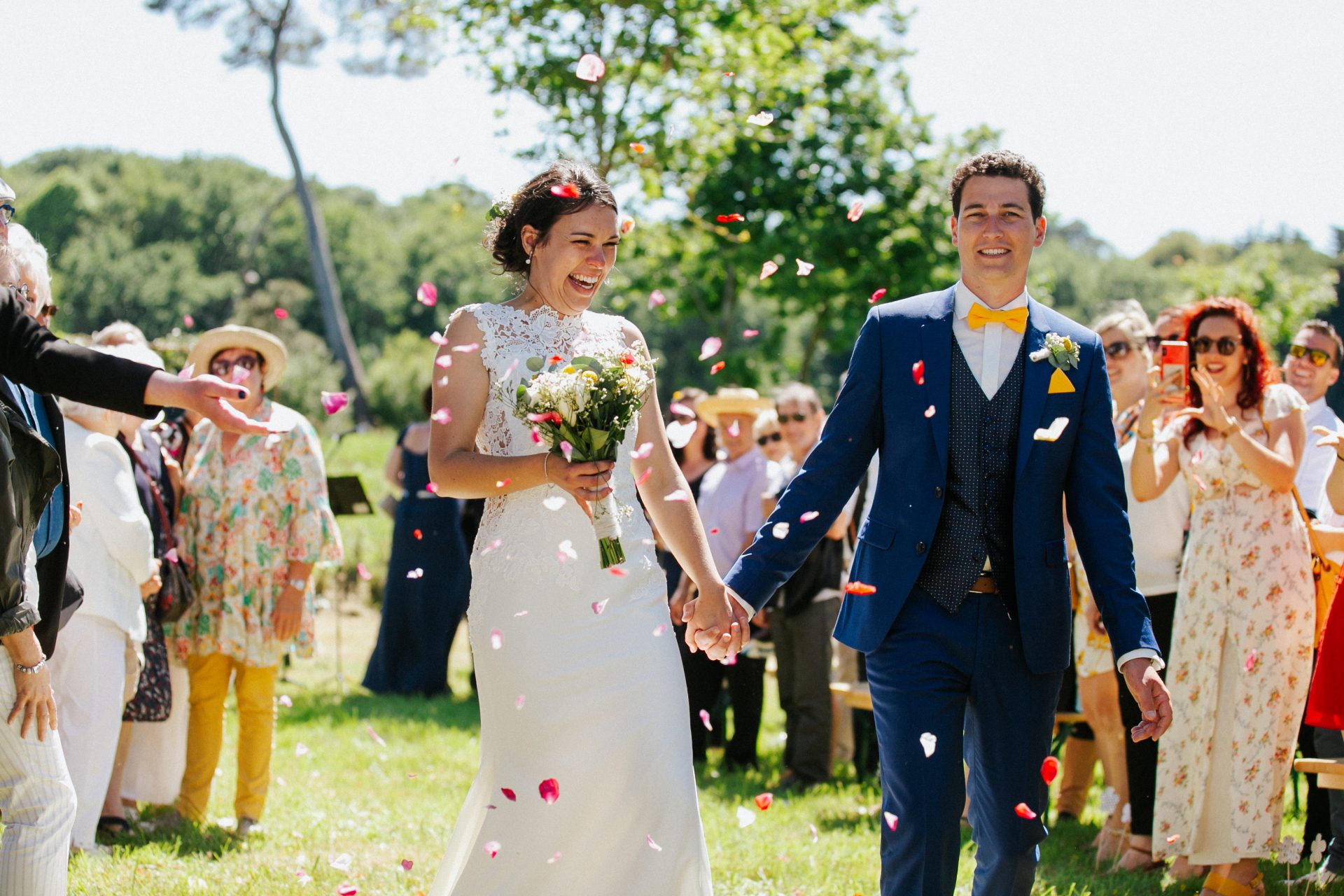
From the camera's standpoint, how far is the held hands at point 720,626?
149 inches

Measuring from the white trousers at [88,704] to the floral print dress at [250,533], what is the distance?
691mm

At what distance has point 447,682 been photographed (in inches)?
446

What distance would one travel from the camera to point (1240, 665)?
5.32 metres

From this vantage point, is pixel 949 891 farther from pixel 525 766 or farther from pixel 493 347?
pixel 493 347

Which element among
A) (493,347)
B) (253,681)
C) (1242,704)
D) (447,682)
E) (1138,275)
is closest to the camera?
(493,347)

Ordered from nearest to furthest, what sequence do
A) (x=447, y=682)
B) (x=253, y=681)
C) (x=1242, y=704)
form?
(x=1242, y=704), (x=253, y=681), (x=447, y=682)

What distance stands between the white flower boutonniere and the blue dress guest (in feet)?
26.4

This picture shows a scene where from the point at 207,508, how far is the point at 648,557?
3.31m

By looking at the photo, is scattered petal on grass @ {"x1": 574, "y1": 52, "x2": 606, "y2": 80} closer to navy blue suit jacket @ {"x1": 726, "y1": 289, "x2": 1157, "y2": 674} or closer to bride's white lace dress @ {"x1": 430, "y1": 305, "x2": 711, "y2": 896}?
bride's white lace dress @ {"x1": 430, "y1": 305, "x2": 711, "y2": 896}

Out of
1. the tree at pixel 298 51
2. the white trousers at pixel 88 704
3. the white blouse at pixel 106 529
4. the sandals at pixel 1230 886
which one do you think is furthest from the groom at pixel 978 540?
the tree at pixel 298 51

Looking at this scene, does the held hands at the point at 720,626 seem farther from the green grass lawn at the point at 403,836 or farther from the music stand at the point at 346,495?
the music stand at the point at 346,495

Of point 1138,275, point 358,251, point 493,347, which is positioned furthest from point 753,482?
point 1138,275

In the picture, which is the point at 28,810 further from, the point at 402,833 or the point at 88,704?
the point at 402,833

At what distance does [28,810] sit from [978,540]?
2665 millimetres
